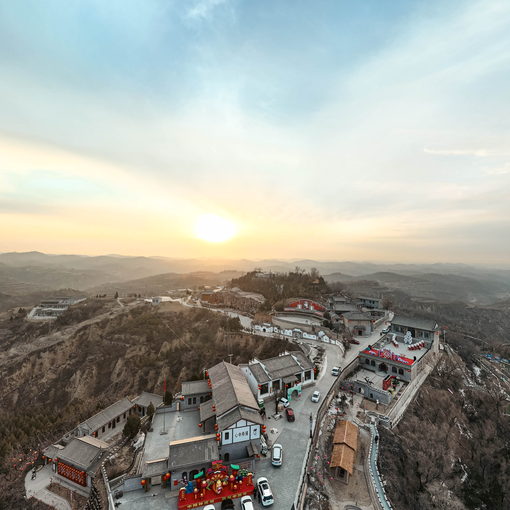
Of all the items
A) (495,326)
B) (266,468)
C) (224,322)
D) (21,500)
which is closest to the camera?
(266,468)

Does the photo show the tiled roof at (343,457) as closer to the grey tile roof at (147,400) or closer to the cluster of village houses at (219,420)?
the cluster of village houses at (219,420)

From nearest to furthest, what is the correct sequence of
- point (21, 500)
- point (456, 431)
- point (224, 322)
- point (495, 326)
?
1. point (21, 500)
2. point (456, 431)
3. point (224, 322)
4. point (495, 326)

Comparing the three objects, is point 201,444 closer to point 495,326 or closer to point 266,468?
point 266,468

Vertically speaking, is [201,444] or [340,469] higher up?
[201,444]

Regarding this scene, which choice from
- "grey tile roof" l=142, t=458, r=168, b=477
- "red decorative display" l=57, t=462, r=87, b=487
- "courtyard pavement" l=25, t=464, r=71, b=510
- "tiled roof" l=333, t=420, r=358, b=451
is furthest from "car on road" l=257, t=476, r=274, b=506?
"courtyard pavement" l=25, t=464, r=71, b=510

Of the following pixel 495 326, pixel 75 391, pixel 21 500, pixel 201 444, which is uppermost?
pixel 201 444

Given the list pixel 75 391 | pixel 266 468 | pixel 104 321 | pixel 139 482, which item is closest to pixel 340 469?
pixel 266 468

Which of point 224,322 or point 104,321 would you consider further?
point 104,321
